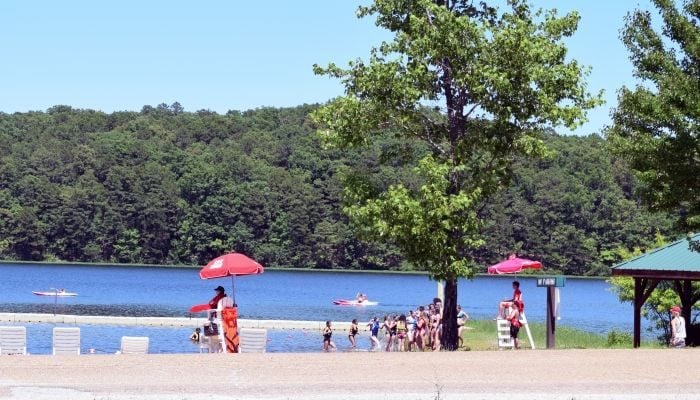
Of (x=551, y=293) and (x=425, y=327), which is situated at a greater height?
(x=551, y=293)

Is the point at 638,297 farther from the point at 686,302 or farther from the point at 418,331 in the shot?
the point at 418,331

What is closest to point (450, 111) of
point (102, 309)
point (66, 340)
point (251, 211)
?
point (66, 340)

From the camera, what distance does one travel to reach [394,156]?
27.5 meters

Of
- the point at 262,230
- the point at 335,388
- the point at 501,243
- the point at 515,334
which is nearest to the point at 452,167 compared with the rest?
the point at 515,334

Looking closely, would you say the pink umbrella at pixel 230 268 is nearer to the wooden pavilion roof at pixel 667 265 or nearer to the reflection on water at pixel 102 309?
the wooden pavilion roof at pixel 667 265

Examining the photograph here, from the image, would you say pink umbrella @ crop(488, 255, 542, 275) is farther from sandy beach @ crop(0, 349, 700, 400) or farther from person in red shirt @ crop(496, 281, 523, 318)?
sandy beach @ crop(0, 349, 700, 400)

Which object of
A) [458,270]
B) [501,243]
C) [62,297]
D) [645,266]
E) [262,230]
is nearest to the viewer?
[458,270]

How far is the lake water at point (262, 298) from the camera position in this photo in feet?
150

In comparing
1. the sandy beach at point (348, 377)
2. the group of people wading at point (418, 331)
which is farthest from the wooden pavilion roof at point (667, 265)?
the sandy beach at point (348, 377)

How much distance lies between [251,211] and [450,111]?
109252 millimetres

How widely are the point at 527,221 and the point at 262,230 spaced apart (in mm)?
29213

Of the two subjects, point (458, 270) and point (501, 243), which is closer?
point (458, 270)

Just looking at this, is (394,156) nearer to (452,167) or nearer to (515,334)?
(452,167)

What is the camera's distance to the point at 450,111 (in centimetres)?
2594
